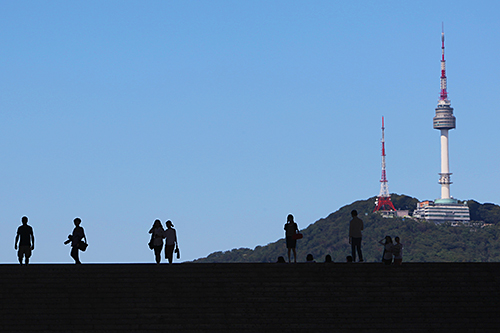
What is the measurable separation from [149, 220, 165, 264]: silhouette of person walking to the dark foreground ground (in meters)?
1.40

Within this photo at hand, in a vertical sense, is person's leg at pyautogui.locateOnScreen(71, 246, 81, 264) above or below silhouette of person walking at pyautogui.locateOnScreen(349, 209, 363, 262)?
below

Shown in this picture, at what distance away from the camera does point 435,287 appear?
20719mm

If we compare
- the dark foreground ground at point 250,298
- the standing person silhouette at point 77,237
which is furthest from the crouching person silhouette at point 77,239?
the dark foreground ground at point 250,298

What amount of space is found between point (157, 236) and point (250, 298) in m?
3.48

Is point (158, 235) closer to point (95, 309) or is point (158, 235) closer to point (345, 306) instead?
point (95, 309)

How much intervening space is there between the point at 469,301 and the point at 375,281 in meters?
2.27

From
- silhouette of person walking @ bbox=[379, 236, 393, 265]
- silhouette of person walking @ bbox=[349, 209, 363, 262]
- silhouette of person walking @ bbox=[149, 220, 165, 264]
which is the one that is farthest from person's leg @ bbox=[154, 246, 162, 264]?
silhouette of person walking @ bbox=[379, 236, 393, 265]

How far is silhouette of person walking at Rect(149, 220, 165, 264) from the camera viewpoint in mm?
22375

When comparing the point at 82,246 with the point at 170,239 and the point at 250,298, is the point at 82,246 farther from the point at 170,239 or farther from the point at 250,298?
the point at 250,298

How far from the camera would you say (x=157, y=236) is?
73.3ft

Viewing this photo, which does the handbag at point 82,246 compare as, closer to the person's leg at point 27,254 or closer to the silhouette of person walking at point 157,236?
the person's leg at point 27,254

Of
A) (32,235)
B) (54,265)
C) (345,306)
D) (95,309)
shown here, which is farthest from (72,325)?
(345,306)

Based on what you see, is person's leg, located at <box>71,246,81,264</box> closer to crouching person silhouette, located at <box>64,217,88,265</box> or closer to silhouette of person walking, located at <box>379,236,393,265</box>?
crouching person silhouette, located at <box>64,217,88,265</box>

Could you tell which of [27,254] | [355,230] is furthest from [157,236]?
[355,230]
